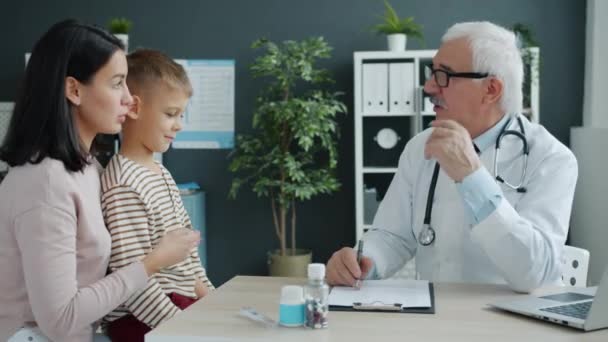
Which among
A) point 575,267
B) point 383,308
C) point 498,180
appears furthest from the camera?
point 575,267

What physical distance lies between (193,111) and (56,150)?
3278 mm

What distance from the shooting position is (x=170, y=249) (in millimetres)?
1616

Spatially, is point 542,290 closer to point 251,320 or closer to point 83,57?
point 251,320

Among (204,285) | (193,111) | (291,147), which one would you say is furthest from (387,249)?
(193,111)

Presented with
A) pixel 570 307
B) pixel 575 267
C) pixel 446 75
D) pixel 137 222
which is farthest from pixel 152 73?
pixel 575 267

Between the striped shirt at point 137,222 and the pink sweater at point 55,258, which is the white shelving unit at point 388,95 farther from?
the pink sweater at point 55,258

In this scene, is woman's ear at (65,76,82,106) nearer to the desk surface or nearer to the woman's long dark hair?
the woman's long dark hair

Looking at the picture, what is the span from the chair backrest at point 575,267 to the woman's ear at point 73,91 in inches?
56.5

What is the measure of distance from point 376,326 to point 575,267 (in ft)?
3.38

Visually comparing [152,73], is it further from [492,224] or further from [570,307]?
[570,307]

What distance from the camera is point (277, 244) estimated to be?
473cm

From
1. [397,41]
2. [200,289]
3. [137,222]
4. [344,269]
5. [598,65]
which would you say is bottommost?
[200,289]

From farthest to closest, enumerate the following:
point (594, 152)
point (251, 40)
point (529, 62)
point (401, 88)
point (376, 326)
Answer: point (251, 40), point (401, 88), point (529, 62), point (594, 152), point (376, 326)

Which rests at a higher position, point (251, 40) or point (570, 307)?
point (251, 40)
